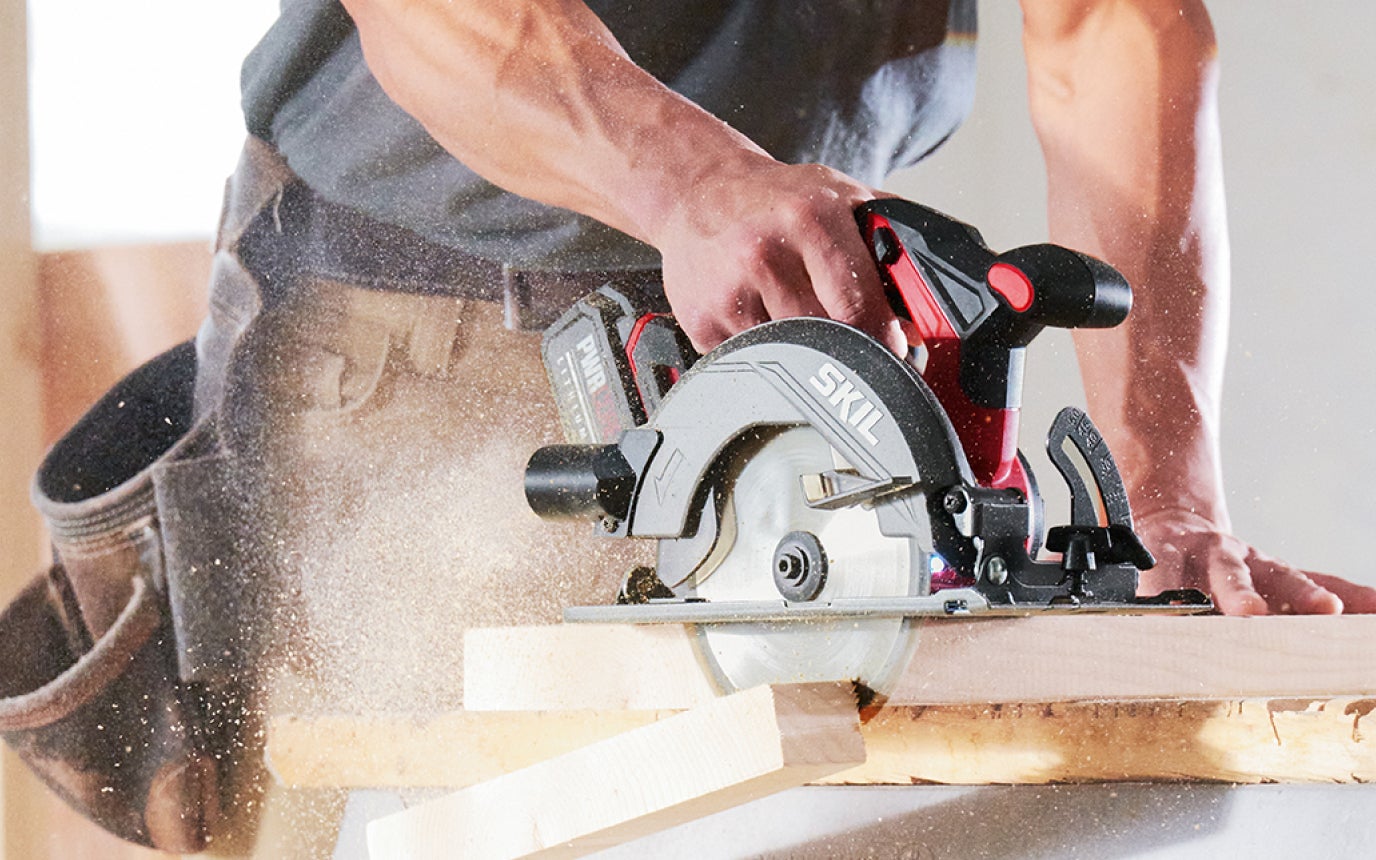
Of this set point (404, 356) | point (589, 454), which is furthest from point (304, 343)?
point (589, 454)

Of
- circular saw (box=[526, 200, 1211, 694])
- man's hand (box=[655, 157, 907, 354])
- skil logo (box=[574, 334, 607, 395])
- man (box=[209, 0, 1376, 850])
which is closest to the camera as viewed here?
circular saw (box=[526, 200, 1211, 694])

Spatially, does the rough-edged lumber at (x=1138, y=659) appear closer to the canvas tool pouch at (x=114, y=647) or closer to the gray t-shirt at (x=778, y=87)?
the gray t-shirt at (x=778, y=87)

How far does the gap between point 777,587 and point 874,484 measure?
0.16m

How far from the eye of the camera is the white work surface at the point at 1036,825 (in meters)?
1.42

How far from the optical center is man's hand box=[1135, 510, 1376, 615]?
1.70 m

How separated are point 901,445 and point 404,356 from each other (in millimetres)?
1106

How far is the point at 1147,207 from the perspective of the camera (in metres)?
1.88

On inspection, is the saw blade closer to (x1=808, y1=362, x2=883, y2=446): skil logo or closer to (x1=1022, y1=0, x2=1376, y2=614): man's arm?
(x1=808, y1=362, x2=883, y2=446): skil logo

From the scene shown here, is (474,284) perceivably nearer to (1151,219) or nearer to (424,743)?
(424,743)

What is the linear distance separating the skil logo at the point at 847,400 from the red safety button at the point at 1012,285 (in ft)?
0.51

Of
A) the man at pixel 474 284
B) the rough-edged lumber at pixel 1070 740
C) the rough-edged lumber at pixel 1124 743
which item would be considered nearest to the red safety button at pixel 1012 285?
the rough-edged lumber at pixel 1070 740

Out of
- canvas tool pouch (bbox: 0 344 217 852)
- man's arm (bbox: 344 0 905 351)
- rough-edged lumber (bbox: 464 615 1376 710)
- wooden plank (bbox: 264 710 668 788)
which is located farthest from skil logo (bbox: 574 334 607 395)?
canvas tool pouch (bbox: 0 344 217 852)

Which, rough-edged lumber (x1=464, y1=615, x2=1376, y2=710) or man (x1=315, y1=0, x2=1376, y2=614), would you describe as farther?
man (x1=315, y1=0, x2=1376, y2=614)

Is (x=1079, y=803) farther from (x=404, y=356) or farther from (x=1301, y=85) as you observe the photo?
(x=404, y=356)
